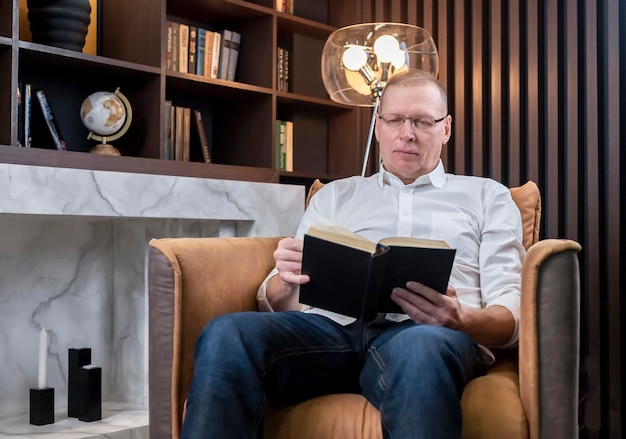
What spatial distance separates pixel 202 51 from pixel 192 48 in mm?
57

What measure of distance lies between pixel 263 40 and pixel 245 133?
0.39 m

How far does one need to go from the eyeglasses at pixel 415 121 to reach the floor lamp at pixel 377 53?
33.0 inches

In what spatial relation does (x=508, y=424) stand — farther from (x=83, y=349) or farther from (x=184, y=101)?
(x=184, y=101)

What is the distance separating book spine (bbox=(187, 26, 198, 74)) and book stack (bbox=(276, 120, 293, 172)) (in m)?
0.49

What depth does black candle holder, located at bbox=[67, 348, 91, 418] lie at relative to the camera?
2361 millimetres

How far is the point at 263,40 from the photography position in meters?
3.21

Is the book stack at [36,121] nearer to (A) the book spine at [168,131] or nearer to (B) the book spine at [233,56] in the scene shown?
(A) the book spine at [168,131]

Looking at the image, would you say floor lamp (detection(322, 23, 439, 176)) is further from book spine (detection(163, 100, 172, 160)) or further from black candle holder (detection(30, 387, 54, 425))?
black candle holder (detection(30, 387, 54, 425))

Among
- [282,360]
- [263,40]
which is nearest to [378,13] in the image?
[263,40]

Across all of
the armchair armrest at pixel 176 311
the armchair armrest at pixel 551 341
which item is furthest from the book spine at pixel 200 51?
the armchair armrest at pixel 551 341

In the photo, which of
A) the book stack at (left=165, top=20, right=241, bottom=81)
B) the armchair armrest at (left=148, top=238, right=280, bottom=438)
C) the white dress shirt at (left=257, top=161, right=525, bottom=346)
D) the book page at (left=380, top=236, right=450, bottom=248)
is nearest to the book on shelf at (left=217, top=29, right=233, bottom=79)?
the book stack at (left=165, top=20, right=241, bottom=81)

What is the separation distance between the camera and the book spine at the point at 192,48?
2.99 m

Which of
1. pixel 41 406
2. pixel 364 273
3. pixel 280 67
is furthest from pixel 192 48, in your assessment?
pixel 364 273

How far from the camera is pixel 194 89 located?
3.08 metres
